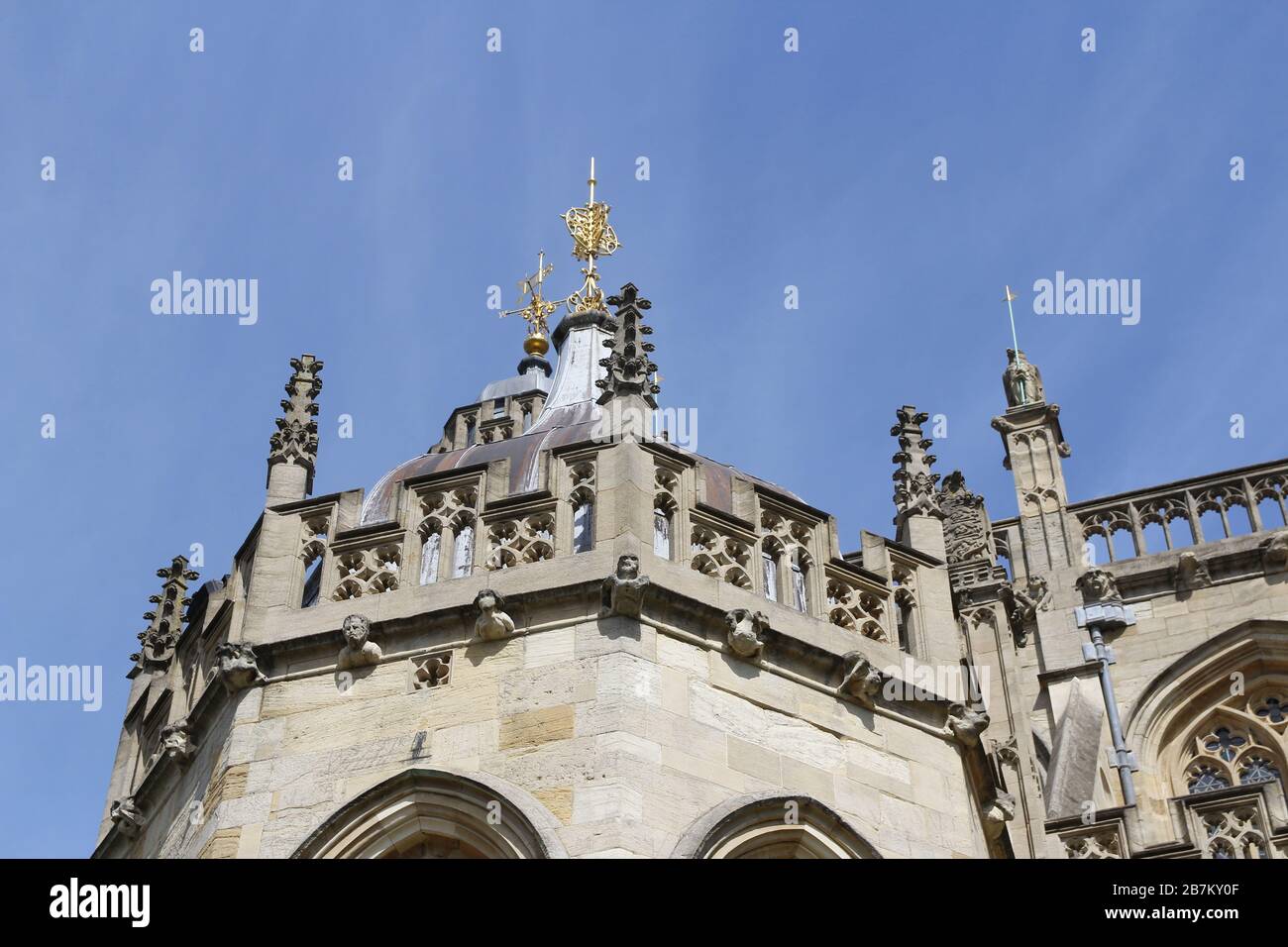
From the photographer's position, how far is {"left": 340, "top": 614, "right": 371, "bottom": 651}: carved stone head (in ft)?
43.3

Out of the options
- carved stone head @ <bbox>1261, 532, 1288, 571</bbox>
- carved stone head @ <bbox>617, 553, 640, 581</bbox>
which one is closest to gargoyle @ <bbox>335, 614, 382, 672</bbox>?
carved stone head @ <bbox>617, 553, 640, 581</bbox>

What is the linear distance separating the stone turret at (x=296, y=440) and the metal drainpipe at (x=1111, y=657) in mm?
9265

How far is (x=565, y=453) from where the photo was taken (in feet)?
46.2

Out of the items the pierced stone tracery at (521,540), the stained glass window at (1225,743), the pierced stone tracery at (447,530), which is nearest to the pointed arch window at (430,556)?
the pierced stone tracery at (447,530)

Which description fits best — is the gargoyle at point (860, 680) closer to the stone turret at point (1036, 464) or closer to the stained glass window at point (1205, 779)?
the stained glass window at point (1205, 779)

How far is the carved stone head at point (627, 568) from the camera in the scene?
13.0 m

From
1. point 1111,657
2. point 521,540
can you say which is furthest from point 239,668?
point 1111,657

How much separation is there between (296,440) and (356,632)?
2.36 meters
